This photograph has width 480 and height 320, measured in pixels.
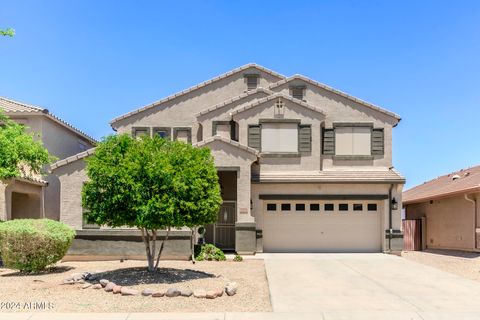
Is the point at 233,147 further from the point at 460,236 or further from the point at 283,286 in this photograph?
the point at 460,236

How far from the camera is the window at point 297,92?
24.7 m

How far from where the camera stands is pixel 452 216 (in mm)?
25406

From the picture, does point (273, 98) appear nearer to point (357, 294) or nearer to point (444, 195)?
point (444, 195)

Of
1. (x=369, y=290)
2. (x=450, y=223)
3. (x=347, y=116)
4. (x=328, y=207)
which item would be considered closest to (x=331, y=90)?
(x=347, y=116)

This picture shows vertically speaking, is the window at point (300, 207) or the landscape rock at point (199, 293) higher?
the window at point (300, 207)

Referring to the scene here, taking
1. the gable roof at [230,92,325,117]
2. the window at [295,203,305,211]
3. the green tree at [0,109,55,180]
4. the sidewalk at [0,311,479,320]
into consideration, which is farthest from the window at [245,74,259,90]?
the sidewalk at [0,311,479,320]

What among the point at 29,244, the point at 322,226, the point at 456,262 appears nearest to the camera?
the point at 29,244

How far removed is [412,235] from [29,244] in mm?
20860

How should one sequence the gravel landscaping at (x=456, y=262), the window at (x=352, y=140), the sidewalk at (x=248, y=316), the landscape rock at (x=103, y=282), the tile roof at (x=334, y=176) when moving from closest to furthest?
the sidewalk at (x=248, y=316) < the landscape rock at (x=103, y=282) < the gravel landscaping at (x=456, y=262) < the tile roof at (x=334, y=176) < the window at (x=352, y=140)

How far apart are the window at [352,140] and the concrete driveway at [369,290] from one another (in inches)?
234

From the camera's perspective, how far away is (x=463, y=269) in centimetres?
1770

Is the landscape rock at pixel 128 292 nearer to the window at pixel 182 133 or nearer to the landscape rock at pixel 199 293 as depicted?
the landscape rock at pixel 199 293

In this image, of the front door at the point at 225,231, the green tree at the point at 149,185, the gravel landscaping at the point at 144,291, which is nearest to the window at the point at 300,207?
the front door at the point at 225,231

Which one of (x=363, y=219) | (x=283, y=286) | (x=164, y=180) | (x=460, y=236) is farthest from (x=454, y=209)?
(x=164, y=180)
